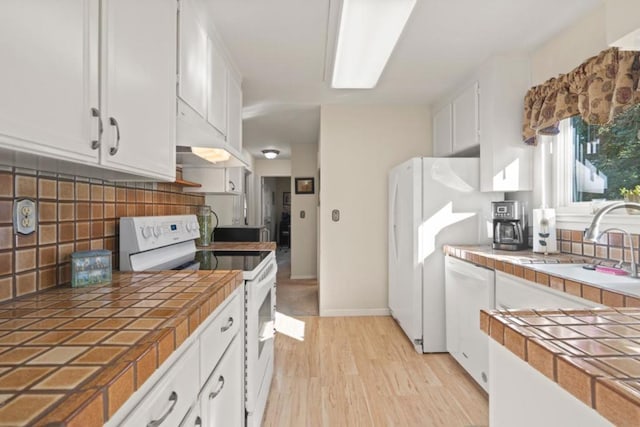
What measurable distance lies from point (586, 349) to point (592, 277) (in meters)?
1.31

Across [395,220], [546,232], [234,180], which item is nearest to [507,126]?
[546,232]

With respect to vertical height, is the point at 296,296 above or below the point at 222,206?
below

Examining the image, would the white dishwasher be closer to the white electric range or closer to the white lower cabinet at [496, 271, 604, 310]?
the white lower cabinet at [496, 271, 604, 310]

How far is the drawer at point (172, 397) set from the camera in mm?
673

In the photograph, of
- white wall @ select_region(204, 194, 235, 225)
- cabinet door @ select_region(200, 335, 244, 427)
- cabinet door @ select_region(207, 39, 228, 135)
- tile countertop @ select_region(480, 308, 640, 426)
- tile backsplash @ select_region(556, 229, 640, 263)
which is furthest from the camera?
white wall @ select_region(204, 194, 235, 225)

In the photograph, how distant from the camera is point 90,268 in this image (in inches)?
48.6

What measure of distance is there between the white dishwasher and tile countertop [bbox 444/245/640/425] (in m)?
1.46

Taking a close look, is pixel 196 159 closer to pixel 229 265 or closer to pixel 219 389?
pixel 229 265

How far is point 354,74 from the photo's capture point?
2.84m

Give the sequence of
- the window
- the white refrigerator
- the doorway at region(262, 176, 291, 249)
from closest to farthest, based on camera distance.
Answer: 1. the window
2. the white refrigerator
3. the doorway at region(262, 176, 291, 249)

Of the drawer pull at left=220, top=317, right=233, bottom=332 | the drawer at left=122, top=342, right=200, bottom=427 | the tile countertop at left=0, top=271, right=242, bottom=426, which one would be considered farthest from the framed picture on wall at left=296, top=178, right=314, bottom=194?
the drawer at left=122, top=342, right=200, bottom=427

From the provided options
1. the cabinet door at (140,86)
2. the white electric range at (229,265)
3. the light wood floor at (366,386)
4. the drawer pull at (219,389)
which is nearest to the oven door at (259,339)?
the white electric range at (229,265)

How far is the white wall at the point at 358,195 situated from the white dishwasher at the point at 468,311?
118cm

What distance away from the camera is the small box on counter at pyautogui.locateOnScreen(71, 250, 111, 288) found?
1199 millimetres
